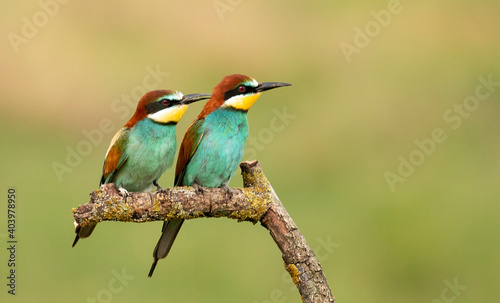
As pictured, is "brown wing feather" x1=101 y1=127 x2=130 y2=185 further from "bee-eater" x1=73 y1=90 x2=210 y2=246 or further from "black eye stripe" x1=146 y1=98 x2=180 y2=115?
"black eye stripe" x1=146 y1=98 x2=180 y2=115

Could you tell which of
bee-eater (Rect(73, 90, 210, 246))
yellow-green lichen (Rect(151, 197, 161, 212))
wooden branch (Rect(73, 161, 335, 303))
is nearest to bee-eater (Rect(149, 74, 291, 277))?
bee-eater (Rect(73, 90, 210, 246))

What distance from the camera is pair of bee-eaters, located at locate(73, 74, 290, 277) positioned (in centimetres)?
243

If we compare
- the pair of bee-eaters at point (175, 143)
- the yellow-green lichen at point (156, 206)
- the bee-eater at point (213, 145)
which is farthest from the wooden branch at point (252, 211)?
the bee-eater at point (213, 145)

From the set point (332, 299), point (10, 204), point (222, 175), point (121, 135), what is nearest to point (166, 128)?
point (121, 135)

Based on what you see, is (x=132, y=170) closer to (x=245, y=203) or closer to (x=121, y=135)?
(x=121, y=135)

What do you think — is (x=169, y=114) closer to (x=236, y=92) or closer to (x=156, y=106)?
(x=156, y=106)

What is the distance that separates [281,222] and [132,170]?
664 mm

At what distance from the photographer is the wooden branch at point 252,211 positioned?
7.25 ft

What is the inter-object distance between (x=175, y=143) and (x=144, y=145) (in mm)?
153

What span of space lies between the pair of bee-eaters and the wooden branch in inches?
5.5

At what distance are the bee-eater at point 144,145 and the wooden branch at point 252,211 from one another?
277 millimetres

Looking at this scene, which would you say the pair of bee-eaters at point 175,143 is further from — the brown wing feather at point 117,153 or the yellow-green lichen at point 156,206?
the yellow-green lichen at point 156,206

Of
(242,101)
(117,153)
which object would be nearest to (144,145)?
(117,153)

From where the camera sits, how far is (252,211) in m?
2.39
